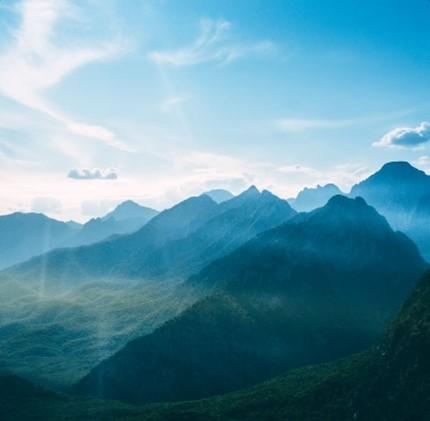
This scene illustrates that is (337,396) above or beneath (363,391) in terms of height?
beneath

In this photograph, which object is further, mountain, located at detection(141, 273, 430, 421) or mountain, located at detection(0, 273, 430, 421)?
mountain, located at detection(0, 273, 430, 421)

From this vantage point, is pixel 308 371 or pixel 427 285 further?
pixel 308 371

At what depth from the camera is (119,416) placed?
144 meters

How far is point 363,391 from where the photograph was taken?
374ft

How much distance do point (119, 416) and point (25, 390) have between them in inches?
2222

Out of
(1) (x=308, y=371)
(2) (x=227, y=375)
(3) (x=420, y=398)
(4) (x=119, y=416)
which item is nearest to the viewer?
(3) (x=420, y=398)

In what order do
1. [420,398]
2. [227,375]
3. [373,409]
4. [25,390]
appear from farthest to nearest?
[227,375], [25,390], [373,409], [420,398]

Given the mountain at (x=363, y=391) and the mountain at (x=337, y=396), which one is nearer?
the mountain at (x=363, y=391)

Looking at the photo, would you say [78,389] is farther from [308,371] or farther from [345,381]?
[345,381]

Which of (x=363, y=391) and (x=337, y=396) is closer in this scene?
(x=363, y=391)

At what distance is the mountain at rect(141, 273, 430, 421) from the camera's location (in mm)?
103938

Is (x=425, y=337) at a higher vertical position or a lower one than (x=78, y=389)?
higher

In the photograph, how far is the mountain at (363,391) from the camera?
341ft

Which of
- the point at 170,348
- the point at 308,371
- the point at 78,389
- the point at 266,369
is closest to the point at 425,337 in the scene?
the point at 308,371
